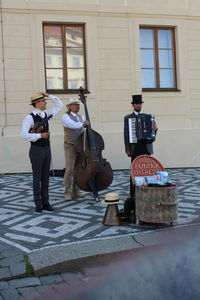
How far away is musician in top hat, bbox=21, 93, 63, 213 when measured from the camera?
212 inches

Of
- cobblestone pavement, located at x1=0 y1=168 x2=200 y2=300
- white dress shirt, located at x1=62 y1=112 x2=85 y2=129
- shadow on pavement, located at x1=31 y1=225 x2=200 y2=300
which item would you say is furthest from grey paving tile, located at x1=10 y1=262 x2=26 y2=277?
white dress shirt, located at x1=62 y1=112 x2=85 y2=129

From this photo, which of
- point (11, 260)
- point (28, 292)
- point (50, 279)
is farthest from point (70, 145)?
point (28, 292)

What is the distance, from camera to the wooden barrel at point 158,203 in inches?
171

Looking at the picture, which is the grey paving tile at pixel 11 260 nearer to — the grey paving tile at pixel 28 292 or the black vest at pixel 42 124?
the grey paving tile at pixel 28 292

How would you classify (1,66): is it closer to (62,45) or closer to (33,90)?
(33,90)

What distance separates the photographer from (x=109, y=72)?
33.2 feet

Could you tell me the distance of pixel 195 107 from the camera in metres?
10.7

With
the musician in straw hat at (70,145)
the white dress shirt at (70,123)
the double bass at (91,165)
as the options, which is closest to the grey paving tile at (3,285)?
the double bass at (91,165)

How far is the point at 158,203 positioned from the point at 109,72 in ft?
21.0

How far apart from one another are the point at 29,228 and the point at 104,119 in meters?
5.77

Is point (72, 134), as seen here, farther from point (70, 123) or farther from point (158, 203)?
point (158, 203)

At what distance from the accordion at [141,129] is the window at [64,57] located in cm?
455

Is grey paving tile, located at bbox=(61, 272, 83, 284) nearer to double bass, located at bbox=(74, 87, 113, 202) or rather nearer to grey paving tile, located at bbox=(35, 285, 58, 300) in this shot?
grey paving tile, located at bbox=(35, 285, 58, 300)

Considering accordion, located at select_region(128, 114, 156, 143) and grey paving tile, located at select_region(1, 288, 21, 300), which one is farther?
accordion, located at select_region(128, 114, 156, 143)
